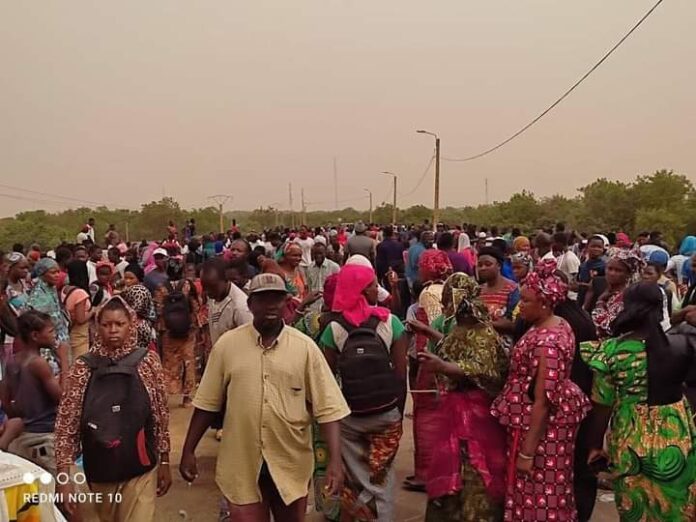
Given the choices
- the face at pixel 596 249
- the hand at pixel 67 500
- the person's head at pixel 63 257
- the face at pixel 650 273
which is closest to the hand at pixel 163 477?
the hand at pixel 67 500

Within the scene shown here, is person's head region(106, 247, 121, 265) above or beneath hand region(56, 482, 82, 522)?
above

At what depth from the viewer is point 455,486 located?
153 inches

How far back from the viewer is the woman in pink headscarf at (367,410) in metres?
4.08

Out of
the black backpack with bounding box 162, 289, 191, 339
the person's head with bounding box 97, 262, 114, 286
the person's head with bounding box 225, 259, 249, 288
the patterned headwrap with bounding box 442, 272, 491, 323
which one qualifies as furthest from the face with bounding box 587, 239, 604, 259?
the person's head with bounding box 97, 262, 114, 286

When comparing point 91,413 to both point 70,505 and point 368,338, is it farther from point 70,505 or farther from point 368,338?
point 368,338

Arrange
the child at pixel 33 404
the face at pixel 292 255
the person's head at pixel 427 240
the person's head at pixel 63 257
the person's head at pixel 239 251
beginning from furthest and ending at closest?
the person's head at pixel 427 240 < the person's head at pixel 63 257 < the person's head at pixel 239 251 < the face at pixel 292 255 < the child at pixel 33 404

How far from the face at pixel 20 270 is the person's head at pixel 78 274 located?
1.16 metres

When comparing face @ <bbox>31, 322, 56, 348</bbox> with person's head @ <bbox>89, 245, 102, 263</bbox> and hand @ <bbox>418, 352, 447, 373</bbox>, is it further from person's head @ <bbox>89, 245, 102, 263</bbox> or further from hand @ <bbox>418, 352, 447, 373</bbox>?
person's head @ <bbox>89, 245, 102, 263</bbox>

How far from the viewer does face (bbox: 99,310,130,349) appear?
11.3 feet

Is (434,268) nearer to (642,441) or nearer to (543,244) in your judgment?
(642,441)

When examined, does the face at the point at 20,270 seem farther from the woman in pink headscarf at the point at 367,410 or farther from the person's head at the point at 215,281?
the woman in pink headscarf at the point at 367,410

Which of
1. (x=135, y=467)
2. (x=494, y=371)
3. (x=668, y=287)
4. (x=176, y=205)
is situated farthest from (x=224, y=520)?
(x=176, y=205)

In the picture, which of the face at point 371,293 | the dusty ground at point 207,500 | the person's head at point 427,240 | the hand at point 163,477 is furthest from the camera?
the person's head at point 427,240

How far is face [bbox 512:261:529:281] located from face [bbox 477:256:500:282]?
1423 millimetres
